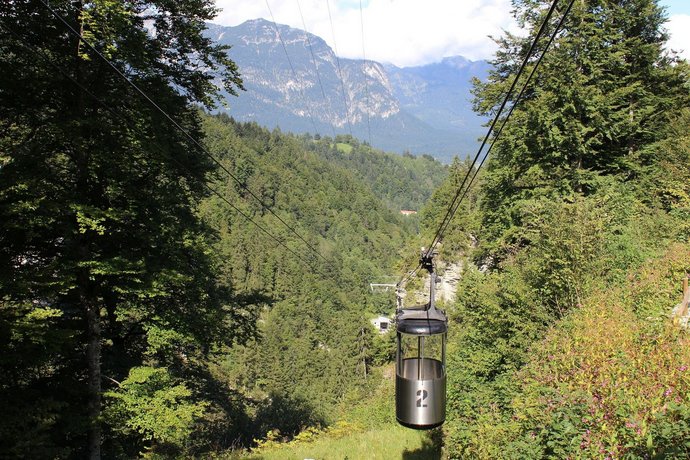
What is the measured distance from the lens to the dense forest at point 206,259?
23.2 feet

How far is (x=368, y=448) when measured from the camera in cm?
1138

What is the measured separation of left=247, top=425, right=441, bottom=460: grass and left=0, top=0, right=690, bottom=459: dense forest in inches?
6.8

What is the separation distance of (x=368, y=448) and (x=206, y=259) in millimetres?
6547

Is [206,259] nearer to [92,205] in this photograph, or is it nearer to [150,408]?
[92,205]

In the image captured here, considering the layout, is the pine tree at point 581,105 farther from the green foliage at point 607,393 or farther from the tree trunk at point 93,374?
the tree trunk at point 93,374

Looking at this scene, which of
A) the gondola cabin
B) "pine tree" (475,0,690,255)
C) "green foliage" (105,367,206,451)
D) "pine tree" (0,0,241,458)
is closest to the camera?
the gondola cabin

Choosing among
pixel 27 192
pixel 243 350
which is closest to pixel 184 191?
pixel 27 192

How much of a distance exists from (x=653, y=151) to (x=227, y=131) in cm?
15312

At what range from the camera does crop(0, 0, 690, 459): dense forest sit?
707cm

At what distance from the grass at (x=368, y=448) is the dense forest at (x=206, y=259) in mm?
172

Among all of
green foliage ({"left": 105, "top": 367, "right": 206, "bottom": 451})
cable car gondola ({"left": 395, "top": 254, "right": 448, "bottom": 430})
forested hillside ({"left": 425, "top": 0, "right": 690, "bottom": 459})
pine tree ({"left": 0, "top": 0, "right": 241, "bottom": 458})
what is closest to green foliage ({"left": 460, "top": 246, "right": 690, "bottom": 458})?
forested hillside ({"left": 425, "top": 0, "right": 690, "bottom": 459})

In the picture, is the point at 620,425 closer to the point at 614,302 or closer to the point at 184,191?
the point at 614,302

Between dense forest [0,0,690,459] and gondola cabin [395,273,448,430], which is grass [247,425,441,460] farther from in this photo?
gondola cabin [395,273,448,430]

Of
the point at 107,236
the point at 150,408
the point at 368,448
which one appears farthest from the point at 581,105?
the point at 150,408
